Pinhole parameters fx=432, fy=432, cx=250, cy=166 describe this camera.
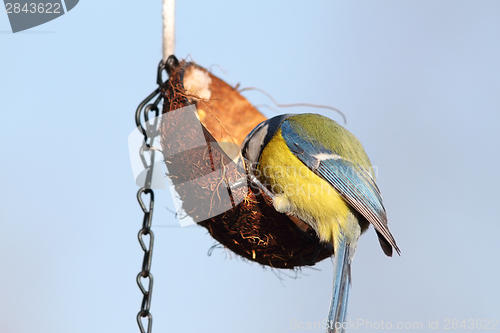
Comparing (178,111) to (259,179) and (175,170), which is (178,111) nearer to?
(175,170)

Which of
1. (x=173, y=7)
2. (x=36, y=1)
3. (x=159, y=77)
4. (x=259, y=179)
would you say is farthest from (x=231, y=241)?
(x=36, y=1)

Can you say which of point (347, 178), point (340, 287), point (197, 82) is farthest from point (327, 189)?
point (197, 82)

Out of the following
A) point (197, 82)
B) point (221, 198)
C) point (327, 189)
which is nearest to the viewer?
point (221, 198)

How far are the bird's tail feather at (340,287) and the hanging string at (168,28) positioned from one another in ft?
3.03

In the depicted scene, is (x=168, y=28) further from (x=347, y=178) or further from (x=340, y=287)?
(x=340, y=287)

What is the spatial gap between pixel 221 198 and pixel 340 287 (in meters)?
0.51

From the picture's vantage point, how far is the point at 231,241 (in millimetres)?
1527

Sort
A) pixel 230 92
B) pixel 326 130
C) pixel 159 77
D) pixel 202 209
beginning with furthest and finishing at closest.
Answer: pixel 230 92, pixel 326 130, pixel 159 77, pixel 202 209

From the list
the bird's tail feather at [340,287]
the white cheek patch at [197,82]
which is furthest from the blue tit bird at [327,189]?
the white cheek patch at [197,82]

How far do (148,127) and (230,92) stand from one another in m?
0.87

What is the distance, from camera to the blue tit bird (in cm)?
146

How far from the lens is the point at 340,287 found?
146 cm

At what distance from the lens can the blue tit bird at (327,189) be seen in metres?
1.46

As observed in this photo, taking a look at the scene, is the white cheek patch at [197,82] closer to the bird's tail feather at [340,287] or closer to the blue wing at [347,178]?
the blue wing at [347,178]
